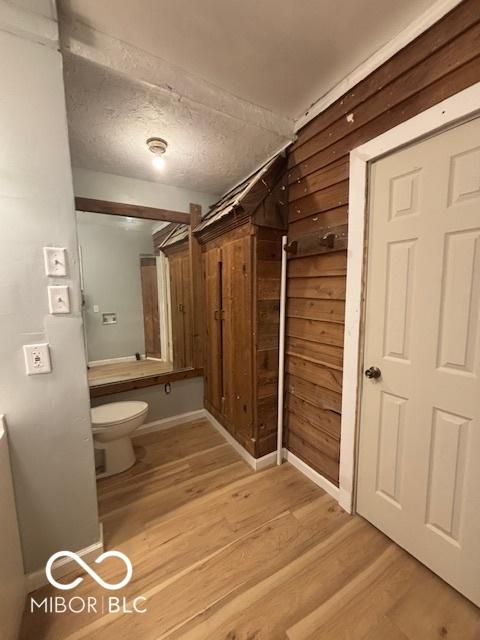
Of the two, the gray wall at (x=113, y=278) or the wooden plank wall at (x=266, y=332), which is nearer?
the wooden plank wall at (x=266, y=332)

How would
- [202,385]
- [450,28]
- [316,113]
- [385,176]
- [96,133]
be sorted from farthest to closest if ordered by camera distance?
[202,385] → [96,133] → [316,113] → [385,176] → [450,28]

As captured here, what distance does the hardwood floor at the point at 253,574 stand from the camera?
39.7 inches

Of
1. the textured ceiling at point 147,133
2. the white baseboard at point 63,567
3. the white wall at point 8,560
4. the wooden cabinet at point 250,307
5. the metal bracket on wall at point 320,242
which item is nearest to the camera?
the white wall at point 8,560

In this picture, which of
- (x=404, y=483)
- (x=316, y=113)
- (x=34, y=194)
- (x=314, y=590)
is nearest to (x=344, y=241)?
(x=316, y=113)

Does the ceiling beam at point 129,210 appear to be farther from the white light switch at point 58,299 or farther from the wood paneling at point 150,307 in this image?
the white light switch at point 58,299

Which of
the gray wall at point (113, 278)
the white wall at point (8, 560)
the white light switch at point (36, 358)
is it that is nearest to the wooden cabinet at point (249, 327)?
the gray wall at point (113, 278)

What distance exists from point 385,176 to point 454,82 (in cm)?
36

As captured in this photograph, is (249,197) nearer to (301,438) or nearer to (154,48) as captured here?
(154,48)

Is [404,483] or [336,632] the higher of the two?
[404,483]

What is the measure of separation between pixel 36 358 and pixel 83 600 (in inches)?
43.1

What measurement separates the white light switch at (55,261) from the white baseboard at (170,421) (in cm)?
179

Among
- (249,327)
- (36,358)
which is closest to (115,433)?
(36,358)

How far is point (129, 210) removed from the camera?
2225 millimetres

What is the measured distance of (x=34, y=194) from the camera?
1030mm
